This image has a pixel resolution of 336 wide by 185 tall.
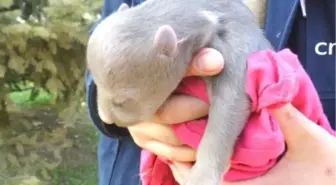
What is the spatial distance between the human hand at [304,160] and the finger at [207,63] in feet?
0.48

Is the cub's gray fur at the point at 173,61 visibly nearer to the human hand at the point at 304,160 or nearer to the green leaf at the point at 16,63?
the human hand at the point at 304,160

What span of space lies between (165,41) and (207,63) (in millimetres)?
70

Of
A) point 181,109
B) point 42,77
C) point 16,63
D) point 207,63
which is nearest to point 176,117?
point 181,109

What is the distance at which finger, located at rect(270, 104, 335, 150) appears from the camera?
111cm

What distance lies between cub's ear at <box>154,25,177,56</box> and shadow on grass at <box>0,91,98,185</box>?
1.44 metres

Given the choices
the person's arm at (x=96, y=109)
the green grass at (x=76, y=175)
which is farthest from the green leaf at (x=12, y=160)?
the person's arm at (x=96, y=109)

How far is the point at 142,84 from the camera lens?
3.38 feet

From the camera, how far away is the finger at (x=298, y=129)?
1109 millimetres

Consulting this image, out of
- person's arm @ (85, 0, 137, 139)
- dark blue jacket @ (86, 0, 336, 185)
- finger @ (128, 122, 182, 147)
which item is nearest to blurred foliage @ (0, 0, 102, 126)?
person's arm @ (85, 0, 137, 139)

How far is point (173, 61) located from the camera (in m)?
1.04

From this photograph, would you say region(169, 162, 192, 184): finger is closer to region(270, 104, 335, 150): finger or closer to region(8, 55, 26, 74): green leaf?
region(270, 104, 335, 150): finger

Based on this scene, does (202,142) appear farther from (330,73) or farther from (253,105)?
(330,73)

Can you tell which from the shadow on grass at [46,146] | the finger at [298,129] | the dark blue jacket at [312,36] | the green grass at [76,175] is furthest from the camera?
the green grass at [76,175]

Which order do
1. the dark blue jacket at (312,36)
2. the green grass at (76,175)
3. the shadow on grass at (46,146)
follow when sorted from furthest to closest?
the green grass at (76,175) → the shadow on grass at (46,146) → the dark blue jacket at (312,36)
